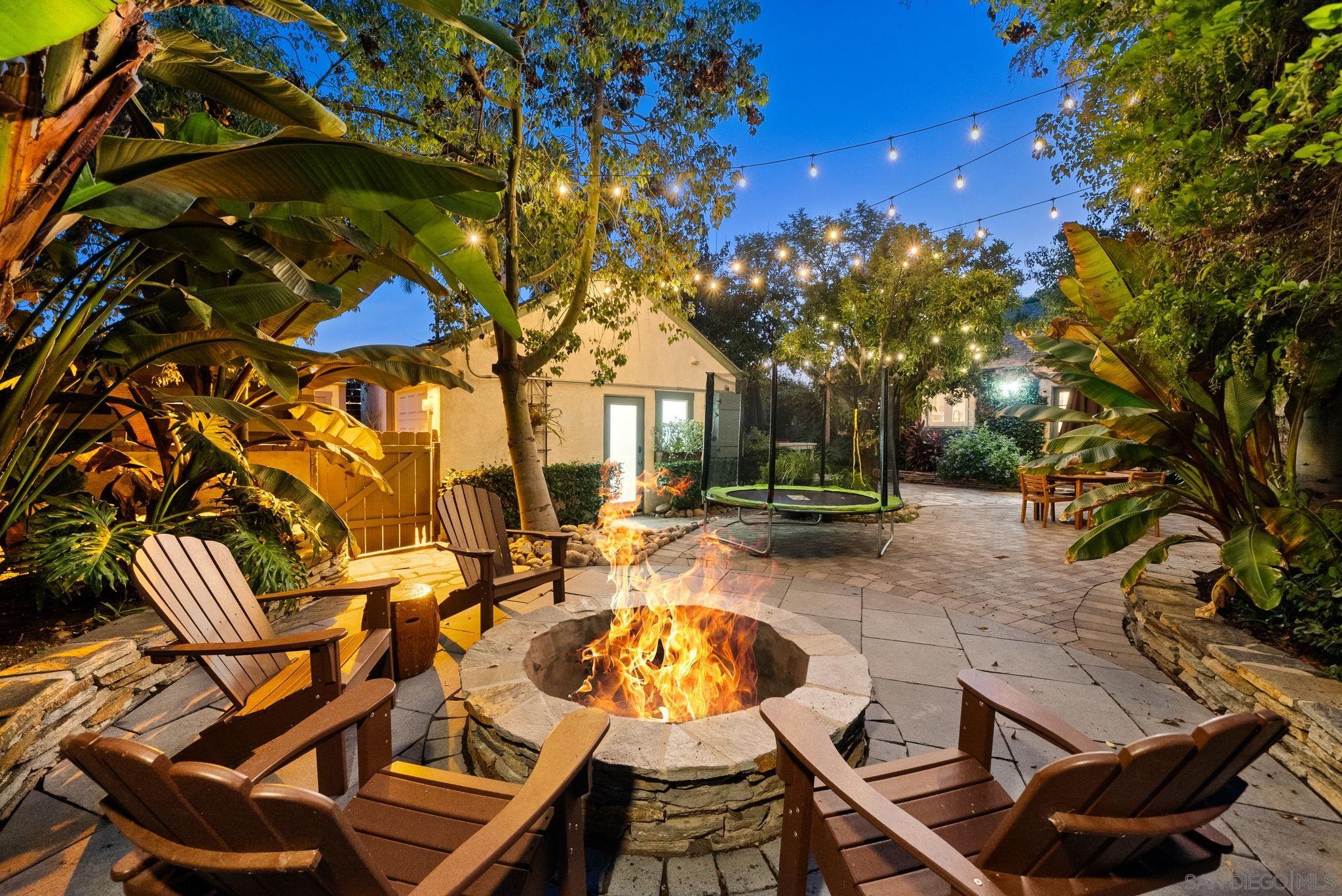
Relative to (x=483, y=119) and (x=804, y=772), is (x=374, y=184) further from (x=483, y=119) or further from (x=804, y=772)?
(x=483, y=119)

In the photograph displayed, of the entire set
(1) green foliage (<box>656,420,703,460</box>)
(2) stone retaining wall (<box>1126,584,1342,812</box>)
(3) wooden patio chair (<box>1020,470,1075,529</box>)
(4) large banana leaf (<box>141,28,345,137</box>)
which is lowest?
(2) stone retaining wall (<box>1126,584,1342,812</box>)

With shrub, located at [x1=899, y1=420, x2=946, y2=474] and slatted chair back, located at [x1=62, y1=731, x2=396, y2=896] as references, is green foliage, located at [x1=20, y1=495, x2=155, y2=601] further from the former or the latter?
shrub, located at [x1=899, y1=420, x2=946, y2=474]

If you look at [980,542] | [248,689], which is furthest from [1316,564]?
[248,689]

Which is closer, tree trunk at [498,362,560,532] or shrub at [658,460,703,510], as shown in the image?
tree trunk at [498,362,560,532]

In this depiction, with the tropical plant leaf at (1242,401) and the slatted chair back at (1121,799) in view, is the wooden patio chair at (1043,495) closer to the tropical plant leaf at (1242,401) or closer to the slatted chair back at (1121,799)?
the tropical plant leaf at (1242,401)

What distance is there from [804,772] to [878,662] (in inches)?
93.0

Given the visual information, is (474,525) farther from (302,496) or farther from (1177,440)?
(1177,440)

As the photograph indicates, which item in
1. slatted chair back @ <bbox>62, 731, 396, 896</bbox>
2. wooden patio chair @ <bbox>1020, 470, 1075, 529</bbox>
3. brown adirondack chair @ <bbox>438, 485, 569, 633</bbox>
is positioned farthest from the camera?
wooden patio chair @ <bbox>1020, 470, 1075, 529</bbox>

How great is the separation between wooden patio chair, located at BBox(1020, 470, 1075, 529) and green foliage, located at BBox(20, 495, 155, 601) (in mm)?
11165

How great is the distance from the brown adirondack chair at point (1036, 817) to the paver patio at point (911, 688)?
561 mm

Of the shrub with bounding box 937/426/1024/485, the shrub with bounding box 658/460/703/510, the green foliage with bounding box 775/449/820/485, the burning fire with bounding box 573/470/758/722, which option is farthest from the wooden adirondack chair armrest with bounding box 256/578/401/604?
the shrub with bounding box 937/426/1024/485

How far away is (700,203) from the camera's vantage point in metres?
6.46

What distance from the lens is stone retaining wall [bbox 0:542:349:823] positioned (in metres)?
2.27

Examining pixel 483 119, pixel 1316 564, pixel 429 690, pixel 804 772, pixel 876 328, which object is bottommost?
pixel 429 690
